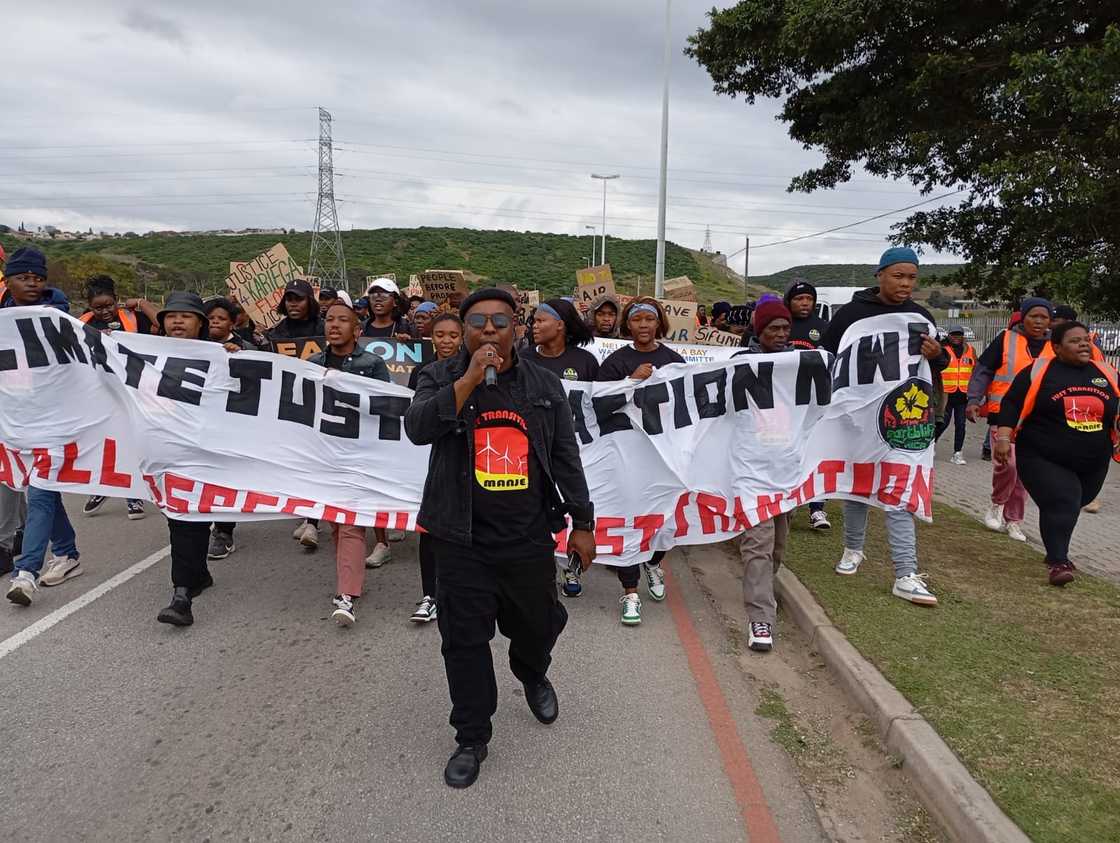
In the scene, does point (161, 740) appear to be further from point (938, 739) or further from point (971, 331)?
point (971, 331)

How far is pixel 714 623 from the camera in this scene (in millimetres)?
4770

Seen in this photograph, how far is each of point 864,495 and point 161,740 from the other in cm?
432

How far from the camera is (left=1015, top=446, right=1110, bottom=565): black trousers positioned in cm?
504

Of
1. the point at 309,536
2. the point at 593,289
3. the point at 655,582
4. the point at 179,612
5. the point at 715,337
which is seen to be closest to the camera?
the point at 179,612

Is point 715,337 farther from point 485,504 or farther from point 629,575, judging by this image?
point 485,504

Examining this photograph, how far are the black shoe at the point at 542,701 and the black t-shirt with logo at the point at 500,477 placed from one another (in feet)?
2.74

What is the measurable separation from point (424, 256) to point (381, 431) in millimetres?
82316

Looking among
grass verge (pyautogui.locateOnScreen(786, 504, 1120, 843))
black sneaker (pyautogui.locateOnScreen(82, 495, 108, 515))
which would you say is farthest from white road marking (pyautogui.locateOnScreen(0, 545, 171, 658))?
grass verge (pyautogui.locateOnScreen(786, 504, 1120, 843))

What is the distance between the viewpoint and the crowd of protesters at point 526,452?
2.90m

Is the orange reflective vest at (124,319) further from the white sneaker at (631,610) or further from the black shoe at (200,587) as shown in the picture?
the white sneaker at (631,610)

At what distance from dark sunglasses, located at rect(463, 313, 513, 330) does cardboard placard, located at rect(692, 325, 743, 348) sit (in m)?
7.51

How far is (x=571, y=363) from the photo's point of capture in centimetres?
538

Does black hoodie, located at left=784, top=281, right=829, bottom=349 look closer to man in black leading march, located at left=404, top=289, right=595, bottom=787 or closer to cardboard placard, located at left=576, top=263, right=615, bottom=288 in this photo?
man in black leading march, located at left=404, top=289, right=595, bottom=787

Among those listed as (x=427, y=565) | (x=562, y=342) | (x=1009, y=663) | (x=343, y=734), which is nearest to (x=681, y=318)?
(x=562, y=342)
